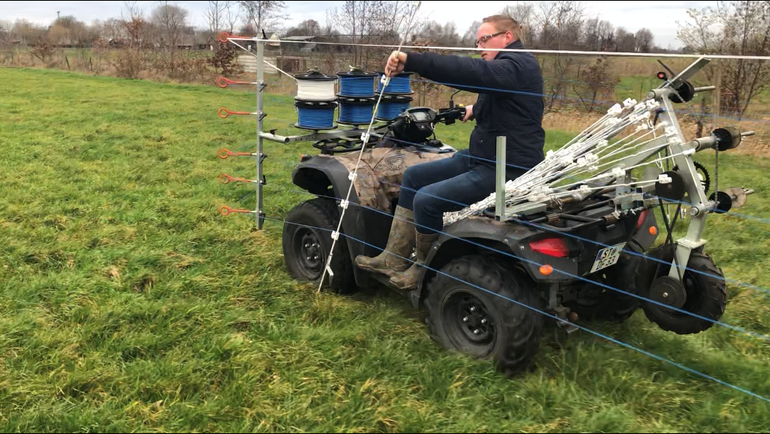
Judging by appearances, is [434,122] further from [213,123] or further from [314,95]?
[213,123]

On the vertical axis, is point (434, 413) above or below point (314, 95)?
below

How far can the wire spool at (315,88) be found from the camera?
16.3ft

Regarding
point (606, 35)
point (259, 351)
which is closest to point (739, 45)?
point (606, 35)

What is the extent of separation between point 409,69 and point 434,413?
6.44 feet

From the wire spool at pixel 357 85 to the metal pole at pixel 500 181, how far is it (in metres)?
2.11

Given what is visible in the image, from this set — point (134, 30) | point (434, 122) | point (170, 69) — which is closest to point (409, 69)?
point (434, 122)

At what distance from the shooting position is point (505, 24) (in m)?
3.60

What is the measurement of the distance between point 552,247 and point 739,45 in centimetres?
1059

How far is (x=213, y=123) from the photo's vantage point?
43.7 feet

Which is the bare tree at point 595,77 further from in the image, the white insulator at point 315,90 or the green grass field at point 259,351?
the white insulator at point 315,90

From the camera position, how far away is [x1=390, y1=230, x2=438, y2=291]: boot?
148 inches

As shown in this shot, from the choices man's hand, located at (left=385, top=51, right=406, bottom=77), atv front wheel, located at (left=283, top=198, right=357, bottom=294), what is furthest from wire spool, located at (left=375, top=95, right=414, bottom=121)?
man's hand, located at (left=385, top=51, right=406, bottom=77)

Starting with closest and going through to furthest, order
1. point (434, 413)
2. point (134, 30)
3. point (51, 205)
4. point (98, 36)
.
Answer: point (434, 413) → point (51, 205) → point (134, 30) → point (98, 36)

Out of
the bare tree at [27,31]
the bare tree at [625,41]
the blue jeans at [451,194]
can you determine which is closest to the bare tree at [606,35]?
the bare tree at [625,41]
